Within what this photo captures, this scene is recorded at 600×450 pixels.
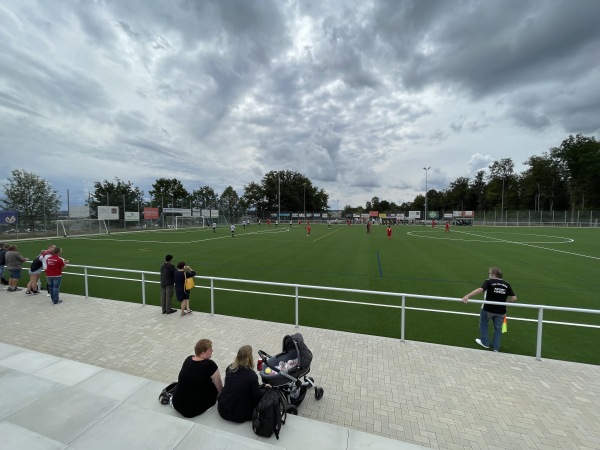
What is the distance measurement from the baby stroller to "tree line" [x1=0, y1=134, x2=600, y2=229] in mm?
46980

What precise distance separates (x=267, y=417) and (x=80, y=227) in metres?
47.9

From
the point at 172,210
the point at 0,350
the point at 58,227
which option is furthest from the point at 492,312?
the point at 172,210

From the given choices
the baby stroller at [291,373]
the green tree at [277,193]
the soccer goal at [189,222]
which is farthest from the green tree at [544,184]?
the baby stroller at [291,373]

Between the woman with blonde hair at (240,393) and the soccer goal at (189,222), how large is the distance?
53.5 meters

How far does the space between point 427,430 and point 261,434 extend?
2.03 meters

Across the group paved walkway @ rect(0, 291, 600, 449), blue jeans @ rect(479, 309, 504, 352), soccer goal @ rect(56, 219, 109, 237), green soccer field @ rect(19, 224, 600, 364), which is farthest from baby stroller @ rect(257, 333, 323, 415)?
soccer goal @ rect(56, 219, 109, 237)

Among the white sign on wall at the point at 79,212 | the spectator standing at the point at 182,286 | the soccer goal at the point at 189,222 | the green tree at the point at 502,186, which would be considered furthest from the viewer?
the green tree at the point at 502,186

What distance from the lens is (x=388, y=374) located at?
4.75 m

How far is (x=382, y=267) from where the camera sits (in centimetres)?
1538

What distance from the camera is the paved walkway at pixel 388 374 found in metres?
3.55

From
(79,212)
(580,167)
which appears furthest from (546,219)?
(79,212)

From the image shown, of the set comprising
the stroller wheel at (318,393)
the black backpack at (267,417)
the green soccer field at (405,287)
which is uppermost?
the black backpack at (267,417)

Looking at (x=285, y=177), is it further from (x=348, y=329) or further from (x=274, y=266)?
(x=348, y=329)

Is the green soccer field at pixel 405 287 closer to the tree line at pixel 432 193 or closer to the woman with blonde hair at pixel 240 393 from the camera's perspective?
the woman with blonde hair at pixel 240 393
